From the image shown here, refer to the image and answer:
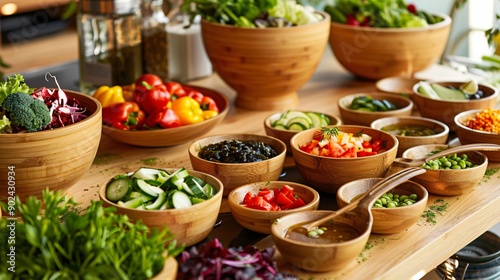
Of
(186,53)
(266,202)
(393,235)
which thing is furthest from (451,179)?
(186,53)

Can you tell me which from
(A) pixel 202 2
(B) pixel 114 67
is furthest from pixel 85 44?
(A) pixel 202 2

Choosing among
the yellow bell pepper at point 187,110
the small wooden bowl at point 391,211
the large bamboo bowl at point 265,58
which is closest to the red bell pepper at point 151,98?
the yellow bell pepper at point 187,110

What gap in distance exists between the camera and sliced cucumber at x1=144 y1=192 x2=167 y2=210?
1.55m

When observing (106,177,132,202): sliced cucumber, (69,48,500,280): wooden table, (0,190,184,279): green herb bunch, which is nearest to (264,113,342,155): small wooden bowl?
(69,48,500,280): wooden table

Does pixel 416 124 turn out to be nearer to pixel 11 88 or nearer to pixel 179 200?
pixel 179 200

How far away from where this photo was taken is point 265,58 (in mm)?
2451

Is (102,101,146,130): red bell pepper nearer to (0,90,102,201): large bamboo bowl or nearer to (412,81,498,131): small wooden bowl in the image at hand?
(0,90,102,201): large bamboo bowl

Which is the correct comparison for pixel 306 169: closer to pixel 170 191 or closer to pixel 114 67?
pixel 170 191

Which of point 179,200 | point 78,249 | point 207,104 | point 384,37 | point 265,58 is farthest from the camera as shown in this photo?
point 384,37

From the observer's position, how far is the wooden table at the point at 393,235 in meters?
1.56

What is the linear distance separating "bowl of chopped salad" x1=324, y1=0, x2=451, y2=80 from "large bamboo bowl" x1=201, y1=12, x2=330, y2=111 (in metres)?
0.30

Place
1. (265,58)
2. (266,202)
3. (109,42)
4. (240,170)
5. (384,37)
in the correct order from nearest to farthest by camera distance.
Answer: (266,202), (240,170), (265,58), (109,42), (384,37)

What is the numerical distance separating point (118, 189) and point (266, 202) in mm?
344

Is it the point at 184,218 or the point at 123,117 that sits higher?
the point at 184,218
